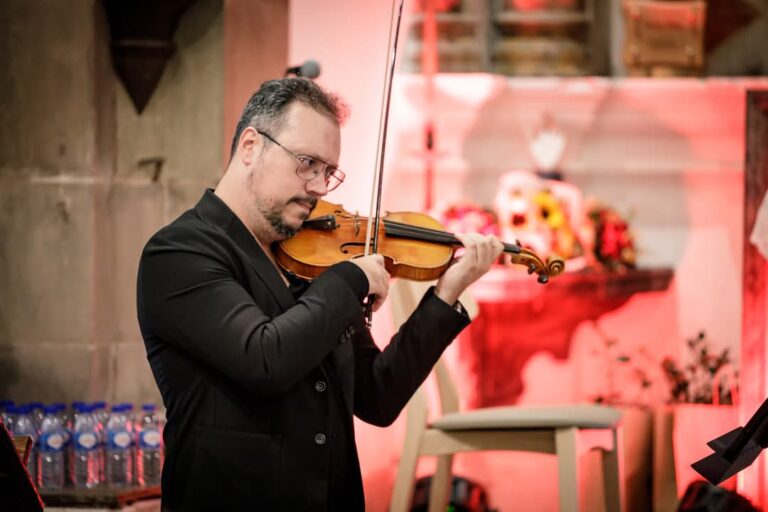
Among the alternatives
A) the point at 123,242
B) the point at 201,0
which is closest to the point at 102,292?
the point at 123,242

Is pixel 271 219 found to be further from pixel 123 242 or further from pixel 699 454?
pixel 699 454

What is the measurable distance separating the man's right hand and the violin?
13cm

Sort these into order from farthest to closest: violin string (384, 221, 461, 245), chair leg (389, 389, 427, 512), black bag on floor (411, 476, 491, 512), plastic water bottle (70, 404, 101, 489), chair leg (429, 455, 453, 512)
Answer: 1. black bag on floor (411, 476, 491, 512)
2. chair leg (429, 455, 453, 512)
3. chair leg (389, 389, 427, 512)
4. plastic water bottle (70, 404, 101, 489)
5. violin string (384, 221, 461, 245)

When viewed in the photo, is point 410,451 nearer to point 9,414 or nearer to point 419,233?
point 9,414

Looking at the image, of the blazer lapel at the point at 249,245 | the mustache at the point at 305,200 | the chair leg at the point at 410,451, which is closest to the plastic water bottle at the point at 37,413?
the chair leg at the point at 410,451

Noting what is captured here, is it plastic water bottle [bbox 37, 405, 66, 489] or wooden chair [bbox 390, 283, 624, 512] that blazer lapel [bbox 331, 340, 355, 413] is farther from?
plastic water bottle [bbox 37, 405, 66, 489]

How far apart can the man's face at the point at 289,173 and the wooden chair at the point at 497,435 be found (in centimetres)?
150

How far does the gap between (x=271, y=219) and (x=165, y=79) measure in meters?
1.85

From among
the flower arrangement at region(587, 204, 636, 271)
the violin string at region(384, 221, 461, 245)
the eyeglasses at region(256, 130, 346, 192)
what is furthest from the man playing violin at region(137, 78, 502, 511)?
the flower arrangement at region(587, 204, 636, 271)

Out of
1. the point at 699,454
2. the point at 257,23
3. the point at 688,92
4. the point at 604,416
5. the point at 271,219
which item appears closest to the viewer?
the point at 271,219

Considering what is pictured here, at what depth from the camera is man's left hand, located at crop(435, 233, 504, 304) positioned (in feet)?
A: 7.11

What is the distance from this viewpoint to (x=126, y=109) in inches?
146

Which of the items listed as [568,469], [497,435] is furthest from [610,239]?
[568,469]

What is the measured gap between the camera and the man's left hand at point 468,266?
2.17m
